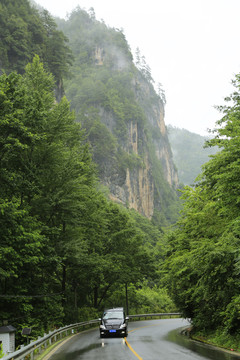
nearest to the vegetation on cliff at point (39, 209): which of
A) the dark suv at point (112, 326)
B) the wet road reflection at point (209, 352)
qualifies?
the dark suv at point (112, 326)

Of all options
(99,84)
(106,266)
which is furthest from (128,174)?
(106,266)

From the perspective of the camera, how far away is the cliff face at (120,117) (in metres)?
109

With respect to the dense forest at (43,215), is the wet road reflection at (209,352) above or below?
below

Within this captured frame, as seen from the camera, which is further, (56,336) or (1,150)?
(56,336)

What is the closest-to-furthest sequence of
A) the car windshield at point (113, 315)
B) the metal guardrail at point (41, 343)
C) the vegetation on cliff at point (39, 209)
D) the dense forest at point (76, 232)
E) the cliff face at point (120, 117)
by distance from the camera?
the metal guardrail at point (41, 343) < the dense forest at point (76, 232) < the vegetation on cliff at point (39, 209) < the car windshield at point (113, 315) < the cliff face at point (120, 117)

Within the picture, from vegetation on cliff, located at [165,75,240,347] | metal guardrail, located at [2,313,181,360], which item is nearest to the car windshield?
metal guardrail, located at [2,313,181,360]

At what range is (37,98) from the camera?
69.3ft

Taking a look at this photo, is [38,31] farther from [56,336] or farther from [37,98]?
[56,336]

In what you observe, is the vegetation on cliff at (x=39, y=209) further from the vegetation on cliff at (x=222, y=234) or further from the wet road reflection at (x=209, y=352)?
the wet road reflection at (x=209, y=352)

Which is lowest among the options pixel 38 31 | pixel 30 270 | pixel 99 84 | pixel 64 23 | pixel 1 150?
pixel 30 270

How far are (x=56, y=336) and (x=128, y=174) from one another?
94.9 metres

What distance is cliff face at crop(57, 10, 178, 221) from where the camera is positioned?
109 m

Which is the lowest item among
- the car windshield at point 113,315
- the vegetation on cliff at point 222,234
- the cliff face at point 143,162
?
the car windshield at point 113,315

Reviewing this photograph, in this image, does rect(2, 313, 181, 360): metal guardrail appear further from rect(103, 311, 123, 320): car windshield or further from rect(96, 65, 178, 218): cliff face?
rect(96, 65, 178, 218): cliff face
